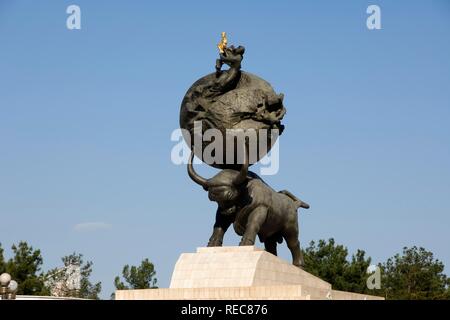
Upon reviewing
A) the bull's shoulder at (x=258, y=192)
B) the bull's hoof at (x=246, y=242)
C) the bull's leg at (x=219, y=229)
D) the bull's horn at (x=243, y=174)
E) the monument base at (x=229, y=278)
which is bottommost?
the monument base at (x=229, y=278)

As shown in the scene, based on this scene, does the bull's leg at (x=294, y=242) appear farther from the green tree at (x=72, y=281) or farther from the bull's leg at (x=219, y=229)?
the green tree at (x=72, y=281)

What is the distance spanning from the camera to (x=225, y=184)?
2072cm

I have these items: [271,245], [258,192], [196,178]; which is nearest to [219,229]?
[258,192]

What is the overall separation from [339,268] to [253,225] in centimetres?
1918

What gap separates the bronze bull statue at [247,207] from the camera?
20781 mm

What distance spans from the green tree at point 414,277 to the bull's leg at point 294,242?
18.8m

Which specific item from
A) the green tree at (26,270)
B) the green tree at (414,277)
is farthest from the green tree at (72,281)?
the green tree at (414,277)

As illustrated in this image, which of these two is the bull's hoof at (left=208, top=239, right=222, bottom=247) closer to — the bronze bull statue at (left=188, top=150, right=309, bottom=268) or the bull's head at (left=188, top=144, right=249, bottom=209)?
the bronze bull statue at (left=188, top=150, right=309, bottom=268)

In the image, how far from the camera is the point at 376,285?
37500mm

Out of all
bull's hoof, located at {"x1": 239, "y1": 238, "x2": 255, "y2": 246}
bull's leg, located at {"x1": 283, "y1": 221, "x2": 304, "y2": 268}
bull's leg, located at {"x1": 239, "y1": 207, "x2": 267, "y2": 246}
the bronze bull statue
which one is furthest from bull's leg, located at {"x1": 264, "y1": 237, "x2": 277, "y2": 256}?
bull's hoof, located at {"x1": 239, "y1": 238, "x2": 255, "y2": 246}

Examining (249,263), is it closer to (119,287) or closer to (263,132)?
(263,132)

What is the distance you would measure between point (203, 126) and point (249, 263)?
11.6 ft

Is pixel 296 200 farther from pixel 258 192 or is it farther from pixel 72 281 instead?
pixel 72 281
